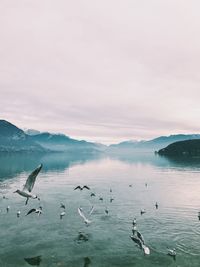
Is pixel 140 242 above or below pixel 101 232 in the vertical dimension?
above

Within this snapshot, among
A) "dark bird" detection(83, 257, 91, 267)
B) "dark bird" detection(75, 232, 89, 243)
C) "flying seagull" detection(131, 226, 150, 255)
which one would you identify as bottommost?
"dark bird" detection(83, 257, 91, 267)

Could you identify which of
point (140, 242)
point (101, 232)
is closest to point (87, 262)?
point (140, 242)

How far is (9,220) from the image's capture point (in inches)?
2132

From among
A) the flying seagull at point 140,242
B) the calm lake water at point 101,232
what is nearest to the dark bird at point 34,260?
the calm lake water at point 101,232

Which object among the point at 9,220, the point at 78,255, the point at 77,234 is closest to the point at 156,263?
the point at 78,255

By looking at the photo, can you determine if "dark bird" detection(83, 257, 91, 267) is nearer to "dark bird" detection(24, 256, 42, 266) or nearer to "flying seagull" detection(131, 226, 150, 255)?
"dark bird" detection(24, 256, 42, 266)

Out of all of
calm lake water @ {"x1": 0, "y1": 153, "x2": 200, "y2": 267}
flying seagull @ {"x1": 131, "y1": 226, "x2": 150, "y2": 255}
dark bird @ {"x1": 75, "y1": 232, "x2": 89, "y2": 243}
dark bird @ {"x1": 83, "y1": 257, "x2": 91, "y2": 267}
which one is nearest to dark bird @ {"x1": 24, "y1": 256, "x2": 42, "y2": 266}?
calm lake water @ {"x1": 0, "y1": 153, "x2": 200, "y2": 267}

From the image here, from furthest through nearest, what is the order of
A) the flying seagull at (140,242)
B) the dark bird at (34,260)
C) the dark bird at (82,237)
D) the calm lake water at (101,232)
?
the dark bird at (82,237) < the calm lake water at (101,232) < the dark bird at (34,260) < the flying seagull at (140,242)

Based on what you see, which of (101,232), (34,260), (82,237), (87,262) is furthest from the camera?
(101,232)

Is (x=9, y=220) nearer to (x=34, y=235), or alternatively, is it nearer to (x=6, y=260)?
(x=34, y=235)

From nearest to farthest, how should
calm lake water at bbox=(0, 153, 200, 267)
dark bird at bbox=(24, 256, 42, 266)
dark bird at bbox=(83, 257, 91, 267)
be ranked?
dark bird at bbox=(83, 257, 91, 267), dark bird at bbox=(24, 256, 42, 266), calm lake water at bbox=(0, 153, 200, 267)

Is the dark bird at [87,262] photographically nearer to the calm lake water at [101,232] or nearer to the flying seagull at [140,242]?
the calm lake water at [101,232]

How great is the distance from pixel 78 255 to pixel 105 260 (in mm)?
3751

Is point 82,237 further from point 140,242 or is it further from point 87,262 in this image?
point 140,242
